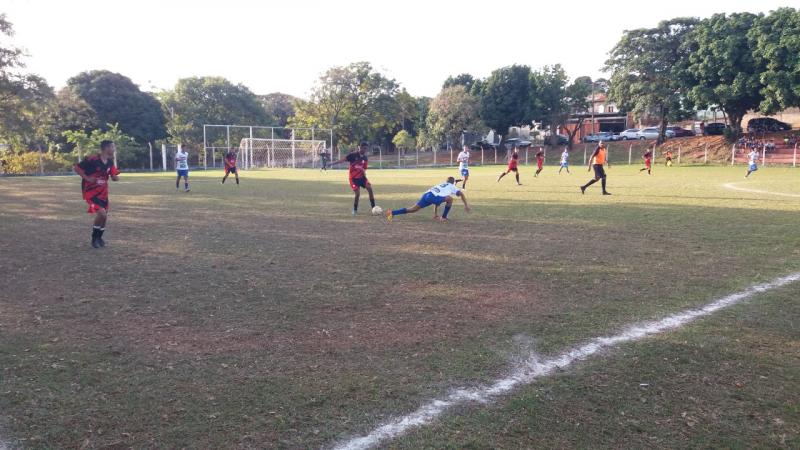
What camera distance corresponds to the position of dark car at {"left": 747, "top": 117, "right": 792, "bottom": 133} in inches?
2158

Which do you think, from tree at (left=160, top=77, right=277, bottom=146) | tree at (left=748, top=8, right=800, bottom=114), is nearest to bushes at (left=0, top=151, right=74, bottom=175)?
tree at (left=160, top=77, right=277, bottom=146)

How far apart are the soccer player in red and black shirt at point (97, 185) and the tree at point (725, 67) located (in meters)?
49.9

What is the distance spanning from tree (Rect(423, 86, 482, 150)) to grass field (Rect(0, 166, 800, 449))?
182 ft

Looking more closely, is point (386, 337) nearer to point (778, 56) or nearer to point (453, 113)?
point (778, 56)

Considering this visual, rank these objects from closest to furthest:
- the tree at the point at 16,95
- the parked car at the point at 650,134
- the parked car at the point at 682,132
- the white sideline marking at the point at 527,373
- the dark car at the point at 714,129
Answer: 1. the white sideline marking at the point at 527,373
2. the tree at the point at 16,95
3. the dark car at the point at 714,129
4. the parked car at the point at 650,134
5. the parked car at the point at 682,132

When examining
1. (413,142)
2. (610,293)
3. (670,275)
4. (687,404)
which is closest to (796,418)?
(687,404)

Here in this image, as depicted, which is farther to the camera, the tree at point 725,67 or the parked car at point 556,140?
the parked car at point 556,140

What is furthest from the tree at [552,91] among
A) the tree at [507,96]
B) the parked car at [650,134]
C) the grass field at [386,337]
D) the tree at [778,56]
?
the grass field at [386,337]

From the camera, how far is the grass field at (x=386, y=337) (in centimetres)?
370

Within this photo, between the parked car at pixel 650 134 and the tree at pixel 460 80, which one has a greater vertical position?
the tree at pixel 460 80

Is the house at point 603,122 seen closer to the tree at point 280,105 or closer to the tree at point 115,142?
the tree at point 280,105

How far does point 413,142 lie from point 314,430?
7254cm

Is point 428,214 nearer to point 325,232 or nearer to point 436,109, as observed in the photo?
point 325,232

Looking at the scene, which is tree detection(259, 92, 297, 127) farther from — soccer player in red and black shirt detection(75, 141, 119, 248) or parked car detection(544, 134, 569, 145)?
soccer player in red and black shirt detection(75, 141, 119, 248)
